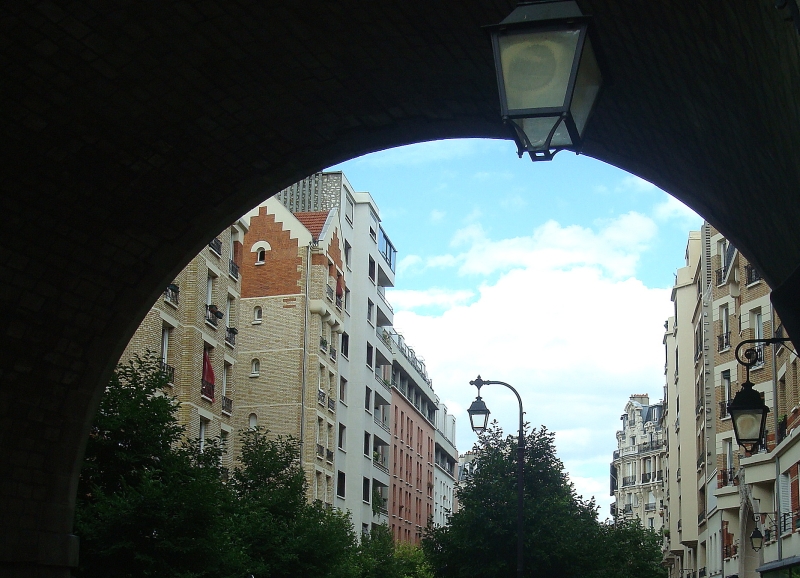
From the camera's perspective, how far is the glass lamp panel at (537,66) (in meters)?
4.66

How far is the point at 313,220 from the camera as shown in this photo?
63.3 m

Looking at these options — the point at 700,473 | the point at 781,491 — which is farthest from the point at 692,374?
the point at 781,491

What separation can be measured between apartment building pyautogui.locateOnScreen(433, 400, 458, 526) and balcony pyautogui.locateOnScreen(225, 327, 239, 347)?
2317 inches

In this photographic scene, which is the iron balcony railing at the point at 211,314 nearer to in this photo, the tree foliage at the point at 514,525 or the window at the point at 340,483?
the tree foliage at the point at 514,525

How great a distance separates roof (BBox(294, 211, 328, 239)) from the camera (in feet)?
204

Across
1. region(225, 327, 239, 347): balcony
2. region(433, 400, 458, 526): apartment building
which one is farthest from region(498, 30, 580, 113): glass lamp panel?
region(433, 400, 458, 526): apartment building

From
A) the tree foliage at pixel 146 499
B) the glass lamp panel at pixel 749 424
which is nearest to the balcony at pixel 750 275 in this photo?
the tree foliage at pixel 146 499

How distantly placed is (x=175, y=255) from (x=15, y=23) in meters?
3.76

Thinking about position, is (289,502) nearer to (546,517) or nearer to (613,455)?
(546,517)

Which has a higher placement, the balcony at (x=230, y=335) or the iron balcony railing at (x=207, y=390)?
the balcony at (x=230, y=335)

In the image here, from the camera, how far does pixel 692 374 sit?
7012cm

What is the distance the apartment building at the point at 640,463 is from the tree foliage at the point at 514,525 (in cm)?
9700

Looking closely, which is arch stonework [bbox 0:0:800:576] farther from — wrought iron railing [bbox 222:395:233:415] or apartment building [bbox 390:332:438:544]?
apartment building [bbox 390:332:438:544]

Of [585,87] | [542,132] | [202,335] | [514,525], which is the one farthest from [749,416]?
[202,335]
